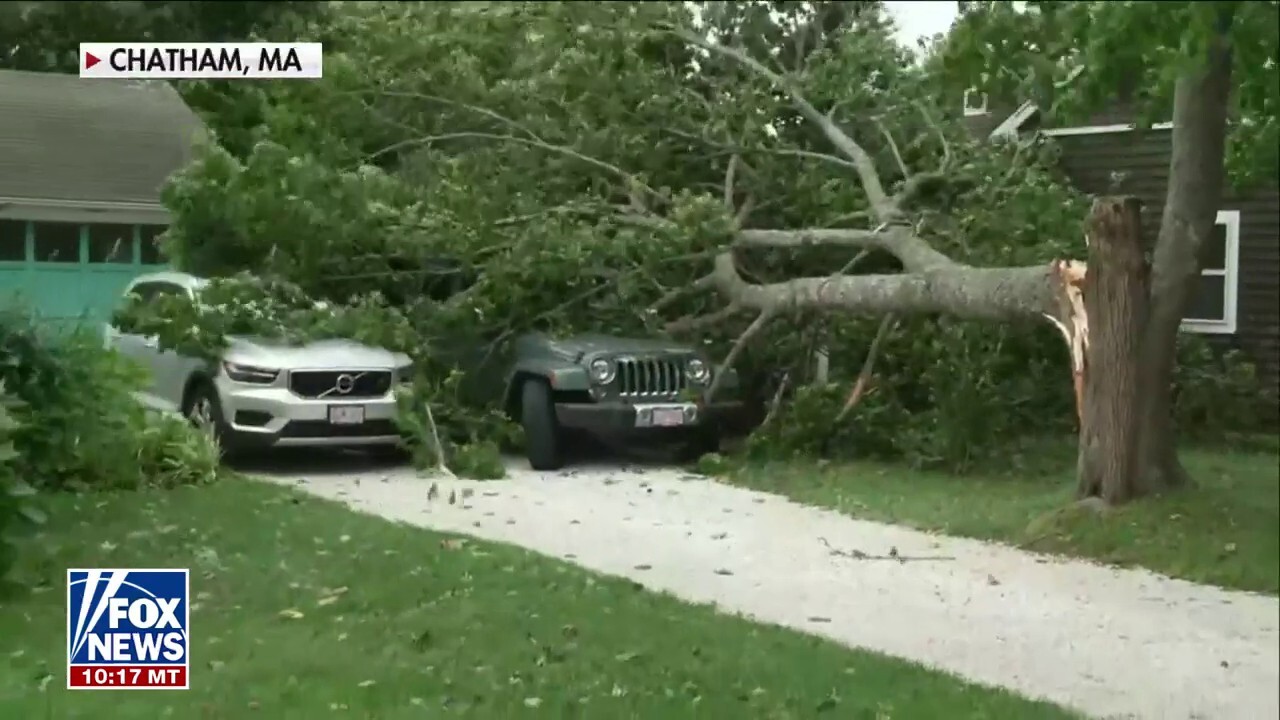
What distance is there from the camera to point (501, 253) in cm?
882

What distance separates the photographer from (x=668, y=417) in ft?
29.6

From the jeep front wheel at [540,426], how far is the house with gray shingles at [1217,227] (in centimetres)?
277

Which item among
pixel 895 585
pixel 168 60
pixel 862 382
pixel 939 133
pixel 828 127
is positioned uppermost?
pixel 828 127

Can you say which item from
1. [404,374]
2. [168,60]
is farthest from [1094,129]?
[168,60]

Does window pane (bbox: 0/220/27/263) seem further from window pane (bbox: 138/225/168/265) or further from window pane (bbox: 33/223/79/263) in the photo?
window pane (bbox: 138/225/168/265)

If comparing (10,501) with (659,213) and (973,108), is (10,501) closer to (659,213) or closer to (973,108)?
(973,108)

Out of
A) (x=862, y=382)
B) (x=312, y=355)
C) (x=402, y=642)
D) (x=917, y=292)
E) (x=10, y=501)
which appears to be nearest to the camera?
(x=402, y=642)

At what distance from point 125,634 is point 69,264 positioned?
3.49 ft

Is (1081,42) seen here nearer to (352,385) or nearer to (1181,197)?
(1181,197)

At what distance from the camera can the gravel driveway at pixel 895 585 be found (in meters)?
4.93

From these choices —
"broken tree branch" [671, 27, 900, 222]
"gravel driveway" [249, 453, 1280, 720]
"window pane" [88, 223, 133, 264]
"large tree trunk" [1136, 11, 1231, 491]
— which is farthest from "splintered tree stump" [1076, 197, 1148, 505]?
"window pane" [88, 223, 133, 264]

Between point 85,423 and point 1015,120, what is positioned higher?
point 1015,120

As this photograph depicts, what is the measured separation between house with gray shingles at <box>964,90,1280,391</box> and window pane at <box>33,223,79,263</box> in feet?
12.9

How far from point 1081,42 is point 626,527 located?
345 centimetres
